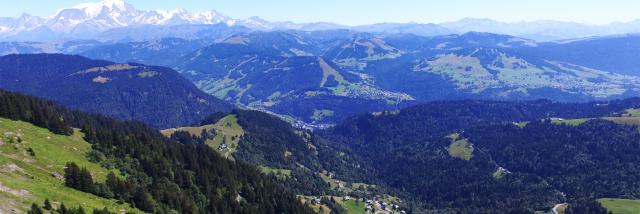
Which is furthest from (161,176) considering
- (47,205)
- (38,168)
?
(47,205)

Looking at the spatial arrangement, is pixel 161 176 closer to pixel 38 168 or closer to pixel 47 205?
pixel 38 168

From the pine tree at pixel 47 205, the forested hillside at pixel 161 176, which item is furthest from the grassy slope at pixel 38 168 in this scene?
the forested hillside at pixel 161 176

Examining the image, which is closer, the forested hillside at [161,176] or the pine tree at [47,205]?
the pine tree at [47,205]

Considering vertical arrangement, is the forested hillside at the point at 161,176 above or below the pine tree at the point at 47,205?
below

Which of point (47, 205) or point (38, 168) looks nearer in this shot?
point (47, 205)

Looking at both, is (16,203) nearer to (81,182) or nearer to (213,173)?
(81,182)

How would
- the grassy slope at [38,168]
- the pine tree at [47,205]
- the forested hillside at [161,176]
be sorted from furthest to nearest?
1. the forested hillside at [161,176]
2. the grassy slope at [38,168]
3. the pine tree at [47,205]

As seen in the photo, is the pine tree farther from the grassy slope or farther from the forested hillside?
the forested hillside

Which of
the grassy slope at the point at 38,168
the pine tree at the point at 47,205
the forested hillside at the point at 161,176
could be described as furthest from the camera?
the forested hillside at the point at 161,176

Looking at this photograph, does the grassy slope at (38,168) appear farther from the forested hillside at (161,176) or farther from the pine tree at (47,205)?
the forested hillside at (161,176)

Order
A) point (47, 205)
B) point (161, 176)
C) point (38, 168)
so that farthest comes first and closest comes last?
1. point (161, 176)
2. point (38, 168)
3. point (47, 205)
